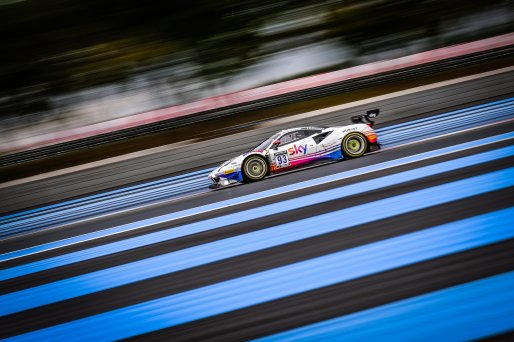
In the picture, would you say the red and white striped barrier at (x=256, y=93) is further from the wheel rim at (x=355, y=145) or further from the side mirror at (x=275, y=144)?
the wheel rim at (x=355, y=145)

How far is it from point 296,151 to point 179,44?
32.8ft

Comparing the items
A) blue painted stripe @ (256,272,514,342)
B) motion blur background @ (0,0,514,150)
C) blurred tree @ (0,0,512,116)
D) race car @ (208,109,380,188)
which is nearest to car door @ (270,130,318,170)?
race car @ (208,109,380,188)

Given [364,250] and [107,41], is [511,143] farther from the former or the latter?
[107,41]

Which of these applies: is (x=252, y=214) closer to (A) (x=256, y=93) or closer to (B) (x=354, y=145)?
(B) (x=354, y=145)

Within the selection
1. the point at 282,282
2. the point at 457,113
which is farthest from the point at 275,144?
the point at 457,113

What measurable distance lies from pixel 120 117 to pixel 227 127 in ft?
12.2

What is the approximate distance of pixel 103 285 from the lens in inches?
188

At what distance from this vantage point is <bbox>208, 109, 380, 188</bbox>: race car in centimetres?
833

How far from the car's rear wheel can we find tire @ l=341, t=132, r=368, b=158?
4.79 feet

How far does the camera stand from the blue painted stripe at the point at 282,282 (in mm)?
3723

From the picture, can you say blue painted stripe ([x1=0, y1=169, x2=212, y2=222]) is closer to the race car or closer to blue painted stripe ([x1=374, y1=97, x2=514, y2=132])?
the race car

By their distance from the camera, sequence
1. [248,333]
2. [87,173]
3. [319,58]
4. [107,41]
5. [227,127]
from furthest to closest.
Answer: [107,41] → [319,58] → [227,127] → [87,173] → [248,333]

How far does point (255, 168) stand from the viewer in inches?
332

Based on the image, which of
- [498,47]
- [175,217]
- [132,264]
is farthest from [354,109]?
[132,264]
